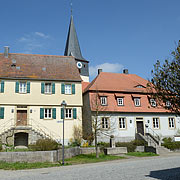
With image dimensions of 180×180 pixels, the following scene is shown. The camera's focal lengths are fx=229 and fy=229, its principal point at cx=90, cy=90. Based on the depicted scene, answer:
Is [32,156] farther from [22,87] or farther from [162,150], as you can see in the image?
[162,150]

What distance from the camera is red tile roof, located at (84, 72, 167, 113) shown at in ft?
92.3

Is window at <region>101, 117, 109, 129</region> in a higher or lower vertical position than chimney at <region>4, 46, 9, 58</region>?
lower

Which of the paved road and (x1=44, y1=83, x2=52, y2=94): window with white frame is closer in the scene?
the paved road

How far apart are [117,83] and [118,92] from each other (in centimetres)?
202

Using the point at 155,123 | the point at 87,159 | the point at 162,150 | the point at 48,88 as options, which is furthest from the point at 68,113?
the point at 155,123

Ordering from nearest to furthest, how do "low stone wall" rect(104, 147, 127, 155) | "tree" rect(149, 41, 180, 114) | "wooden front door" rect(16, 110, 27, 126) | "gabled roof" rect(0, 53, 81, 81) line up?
"tree" rect(149, 41, 180, 114) → "low stone wall" rect(104, 147, 127, 155) → "wooden front door" rect(16, 110, 27, 126) → "gabled roof" rect(0, 53, 81, 81)

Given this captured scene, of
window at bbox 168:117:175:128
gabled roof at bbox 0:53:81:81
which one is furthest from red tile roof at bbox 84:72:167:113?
gabled roof at bbox 0:53:81:81

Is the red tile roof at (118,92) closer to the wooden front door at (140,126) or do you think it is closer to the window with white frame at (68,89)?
the wooden front door at (140,126)

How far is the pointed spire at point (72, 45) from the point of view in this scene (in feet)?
184

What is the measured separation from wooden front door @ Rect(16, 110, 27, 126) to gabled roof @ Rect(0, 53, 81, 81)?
3964 millimetres

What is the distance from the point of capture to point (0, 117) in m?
24.7

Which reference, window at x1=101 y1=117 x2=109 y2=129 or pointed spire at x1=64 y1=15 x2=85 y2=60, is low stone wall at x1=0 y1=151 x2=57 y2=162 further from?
pointed spire at x1=64 y1=15 x2=85 y2=60

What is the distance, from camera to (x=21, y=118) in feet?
83.6

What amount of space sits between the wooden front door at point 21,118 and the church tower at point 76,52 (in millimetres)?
31177
